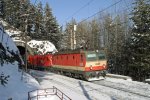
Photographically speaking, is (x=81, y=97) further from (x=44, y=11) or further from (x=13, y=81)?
(x=44, y=11)

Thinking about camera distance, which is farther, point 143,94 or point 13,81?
point 13,81

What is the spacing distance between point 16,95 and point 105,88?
6.83 metres

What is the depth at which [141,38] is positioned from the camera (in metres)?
36.2

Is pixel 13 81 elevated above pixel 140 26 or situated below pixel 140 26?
below

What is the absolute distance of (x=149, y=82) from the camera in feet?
76.9

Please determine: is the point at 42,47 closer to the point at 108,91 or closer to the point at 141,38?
the point at 141,38

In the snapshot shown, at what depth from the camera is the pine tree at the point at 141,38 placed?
3594 centimetres

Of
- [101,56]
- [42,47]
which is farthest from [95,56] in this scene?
[42,47]

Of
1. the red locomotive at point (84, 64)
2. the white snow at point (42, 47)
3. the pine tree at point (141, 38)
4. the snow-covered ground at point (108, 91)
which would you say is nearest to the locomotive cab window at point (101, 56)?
the red locomotive at point (84, 64)

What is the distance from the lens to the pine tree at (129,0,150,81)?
118 feet

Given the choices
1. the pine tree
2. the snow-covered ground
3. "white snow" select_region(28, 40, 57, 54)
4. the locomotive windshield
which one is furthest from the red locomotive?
"white snow" select_region(28, 40, 57, 54)

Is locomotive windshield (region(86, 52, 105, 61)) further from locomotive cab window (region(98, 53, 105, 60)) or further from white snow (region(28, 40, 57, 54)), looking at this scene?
white snow (region(28, 40, 57, 54))

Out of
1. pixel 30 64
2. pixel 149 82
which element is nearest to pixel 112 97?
pixel 149 82

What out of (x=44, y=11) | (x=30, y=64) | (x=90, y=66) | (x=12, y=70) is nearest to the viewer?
(x=12, y=70)
